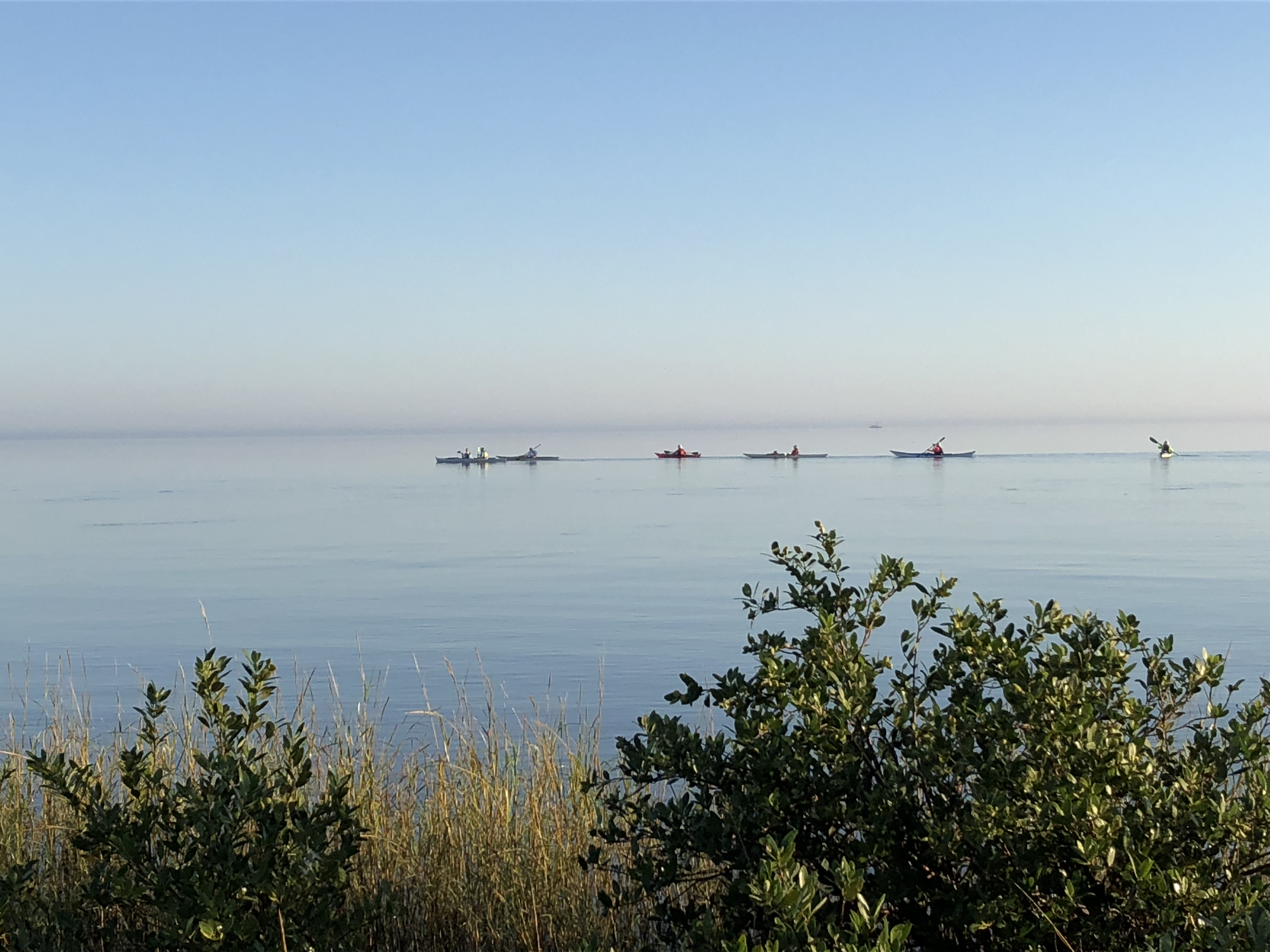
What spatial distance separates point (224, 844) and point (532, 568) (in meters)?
22.0

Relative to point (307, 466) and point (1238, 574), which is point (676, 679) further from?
point (307, 466)

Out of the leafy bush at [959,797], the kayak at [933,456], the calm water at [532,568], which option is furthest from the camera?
the kayak at [933,456]

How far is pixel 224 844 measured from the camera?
4309mm

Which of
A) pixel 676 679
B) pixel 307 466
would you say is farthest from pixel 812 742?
pixel 307 466

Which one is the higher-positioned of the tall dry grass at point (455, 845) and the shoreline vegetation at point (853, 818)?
the shoreline vegetation at point (853, 818)

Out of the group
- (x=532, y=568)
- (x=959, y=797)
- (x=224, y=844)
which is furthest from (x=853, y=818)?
(x=532, y=568)

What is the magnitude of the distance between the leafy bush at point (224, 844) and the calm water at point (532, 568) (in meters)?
7.75

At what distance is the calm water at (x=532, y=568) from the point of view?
16438 mm

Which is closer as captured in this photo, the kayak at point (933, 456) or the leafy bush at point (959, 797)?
the leafy bush at point (959, 797)

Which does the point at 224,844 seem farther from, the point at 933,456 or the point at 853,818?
the point at 933,456

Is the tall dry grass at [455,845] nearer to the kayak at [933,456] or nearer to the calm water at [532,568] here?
A: the calm water at [532,568]

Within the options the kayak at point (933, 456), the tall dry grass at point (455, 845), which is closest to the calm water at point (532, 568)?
the tall dry grass at point (455, 845)

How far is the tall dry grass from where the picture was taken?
Answer: 5680 mm

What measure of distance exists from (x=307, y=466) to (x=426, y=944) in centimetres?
8768
